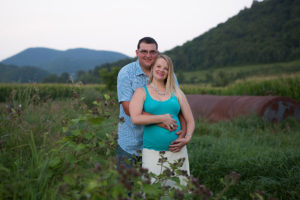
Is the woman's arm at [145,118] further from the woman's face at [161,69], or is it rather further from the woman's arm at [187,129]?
the woman's face at [161,69]

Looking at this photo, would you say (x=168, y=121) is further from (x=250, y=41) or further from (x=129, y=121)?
(x=250, y=41)

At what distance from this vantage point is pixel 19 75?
5293 millimetres

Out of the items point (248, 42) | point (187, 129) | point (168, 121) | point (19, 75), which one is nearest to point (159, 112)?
point (168, 121)

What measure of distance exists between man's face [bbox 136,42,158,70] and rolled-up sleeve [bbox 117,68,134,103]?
0.81ft

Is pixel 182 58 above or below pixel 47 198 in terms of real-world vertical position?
above

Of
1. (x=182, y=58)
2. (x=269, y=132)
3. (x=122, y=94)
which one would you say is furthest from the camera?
(x=182, y=58)

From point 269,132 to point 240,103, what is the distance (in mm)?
1643

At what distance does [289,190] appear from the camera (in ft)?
11.2

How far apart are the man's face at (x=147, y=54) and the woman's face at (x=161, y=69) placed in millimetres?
314

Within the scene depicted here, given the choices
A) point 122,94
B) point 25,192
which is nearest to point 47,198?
point 25,192

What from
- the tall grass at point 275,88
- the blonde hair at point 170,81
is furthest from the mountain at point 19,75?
the tall grass at point 275,88

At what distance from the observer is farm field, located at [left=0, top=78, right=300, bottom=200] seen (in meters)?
1.32

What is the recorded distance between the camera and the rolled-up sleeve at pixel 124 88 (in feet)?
8.95

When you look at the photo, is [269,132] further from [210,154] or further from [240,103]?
[210,154]
